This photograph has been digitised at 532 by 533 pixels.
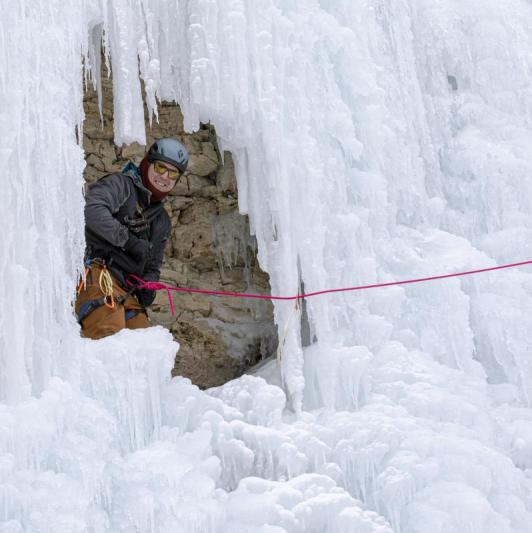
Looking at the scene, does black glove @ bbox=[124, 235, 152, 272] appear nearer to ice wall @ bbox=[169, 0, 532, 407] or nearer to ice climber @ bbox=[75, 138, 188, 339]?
ice climber @ bbox=[75, 138, 188, 339]

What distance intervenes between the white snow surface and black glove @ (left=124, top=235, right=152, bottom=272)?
532 mm

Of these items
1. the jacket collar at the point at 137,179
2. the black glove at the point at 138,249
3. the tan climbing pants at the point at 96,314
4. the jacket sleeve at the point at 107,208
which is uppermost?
the jacket collar at the point at 137,179

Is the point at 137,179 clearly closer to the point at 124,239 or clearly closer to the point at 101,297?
the point at 124,239

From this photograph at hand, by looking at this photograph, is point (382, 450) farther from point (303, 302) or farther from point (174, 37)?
point (174, 37)

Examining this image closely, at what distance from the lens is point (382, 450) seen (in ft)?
11.4

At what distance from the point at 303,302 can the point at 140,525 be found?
1.71 meters

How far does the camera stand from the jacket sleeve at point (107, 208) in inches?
152

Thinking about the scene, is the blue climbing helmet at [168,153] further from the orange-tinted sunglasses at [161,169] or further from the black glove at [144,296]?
the black glove at [144,296]

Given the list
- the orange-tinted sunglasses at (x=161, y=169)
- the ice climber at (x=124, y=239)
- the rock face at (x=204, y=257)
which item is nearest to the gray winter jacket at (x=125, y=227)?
the ice climber at (x=124, y=239)

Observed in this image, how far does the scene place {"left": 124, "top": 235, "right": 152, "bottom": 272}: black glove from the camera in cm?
411

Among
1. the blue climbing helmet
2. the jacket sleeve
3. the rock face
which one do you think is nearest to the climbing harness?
the jacket sleeve

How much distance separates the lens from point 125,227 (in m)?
3.97

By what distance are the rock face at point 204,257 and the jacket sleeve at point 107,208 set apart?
168 cm

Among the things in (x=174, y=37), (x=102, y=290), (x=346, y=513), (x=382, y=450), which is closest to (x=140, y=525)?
(x=346, y=513)
